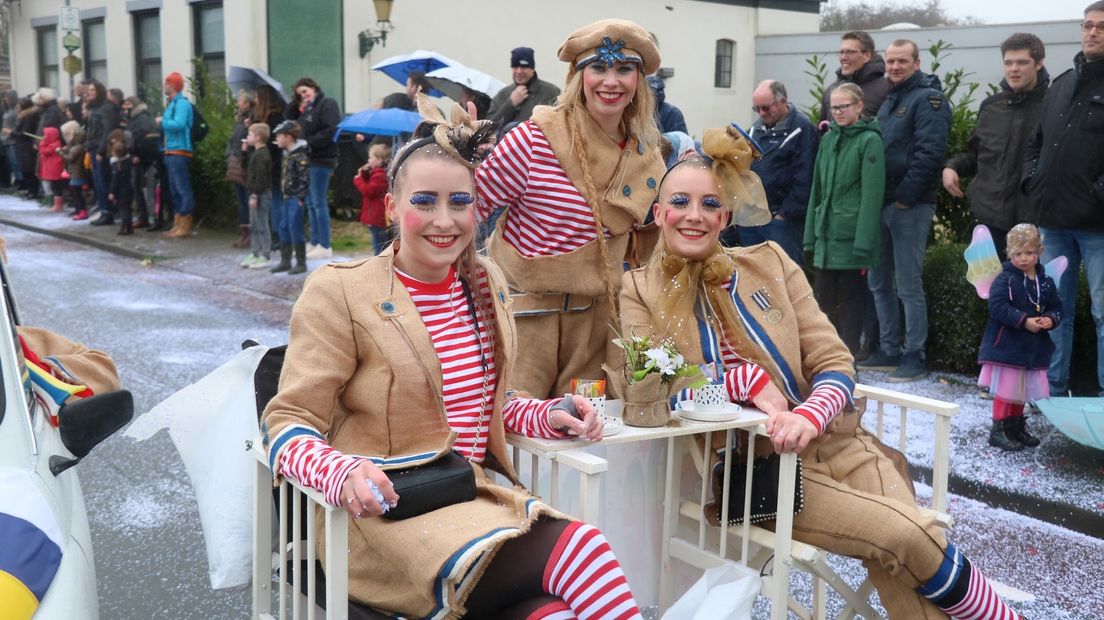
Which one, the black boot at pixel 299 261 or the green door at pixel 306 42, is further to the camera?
the green door at pixel 306 42

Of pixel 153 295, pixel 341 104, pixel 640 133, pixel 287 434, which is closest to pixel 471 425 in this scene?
pixel 287 434

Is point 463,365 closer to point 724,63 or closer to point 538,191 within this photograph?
point 538,191

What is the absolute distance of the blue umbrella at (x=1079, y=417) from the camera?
208 inches

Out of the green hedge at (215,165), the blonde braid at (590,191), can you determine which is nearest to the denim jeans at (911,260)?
the blonde braid at (590,191)

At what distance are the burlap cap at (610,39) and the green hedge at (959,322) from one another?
446 centimetres

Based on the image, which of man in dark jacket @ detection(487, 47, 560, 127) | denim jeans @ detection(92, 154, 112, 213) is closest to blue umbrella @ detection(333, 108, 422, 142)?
man in dark jacket @ detection(487, 47, 560, 127)

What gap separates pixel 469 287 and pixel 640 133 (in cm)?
113

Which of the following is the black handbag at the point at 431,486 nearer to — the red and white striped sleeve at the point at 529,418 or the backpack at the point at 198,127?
the red and white striped sleeve at the point at 529,418

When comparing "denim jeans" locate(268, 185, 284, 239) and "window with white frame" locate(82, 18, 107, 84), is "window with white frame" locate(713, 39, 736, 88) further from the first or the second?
"denim jeans" locate(268, 185, 284, 239)

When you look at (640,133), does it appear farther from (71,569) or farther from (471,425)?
(71,569)

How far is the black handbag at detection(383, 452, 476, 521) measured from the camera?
252 cm

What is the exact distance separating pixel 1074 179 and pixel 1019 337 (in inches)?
45.0

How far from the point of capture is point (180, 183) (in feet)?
48.7

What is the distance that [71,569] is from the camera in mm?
2287
